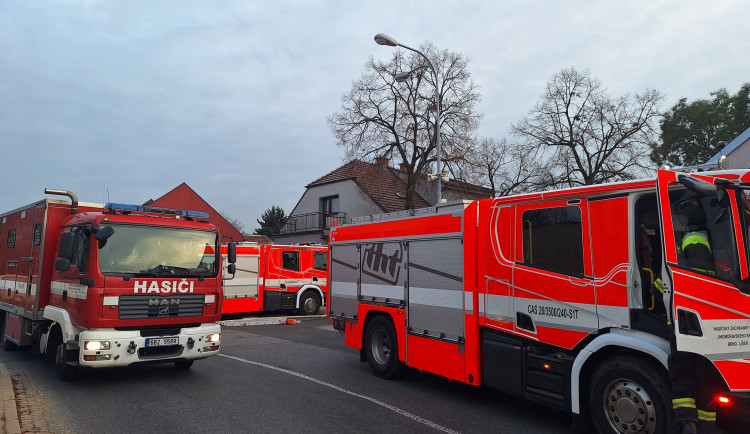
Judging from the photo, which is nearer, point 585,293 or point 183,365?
point 585,293

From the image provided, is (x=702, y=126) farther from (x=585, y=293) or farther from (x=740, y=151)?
(x=585, y=293)

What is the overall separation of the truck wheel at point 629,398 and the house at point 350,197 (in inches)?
817

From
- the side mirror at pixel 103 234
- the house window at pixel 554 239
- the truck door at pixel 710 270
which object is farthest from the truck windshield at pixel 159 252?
the truck door at pixel 710 270

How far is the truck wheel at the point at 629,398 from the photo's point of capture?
435 cm

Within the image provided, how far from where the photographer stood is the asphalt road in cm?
565

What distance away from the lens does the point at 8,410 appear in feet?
19.4

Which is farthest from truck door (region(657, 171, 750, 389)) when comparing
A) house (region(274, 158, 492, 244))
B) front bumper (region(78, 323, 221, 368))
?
house (region(274, 158, 492, 244))

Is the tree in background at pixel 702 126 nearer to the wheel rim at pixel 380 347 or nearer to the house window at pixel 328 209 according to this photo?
the house window at pixel 328 209

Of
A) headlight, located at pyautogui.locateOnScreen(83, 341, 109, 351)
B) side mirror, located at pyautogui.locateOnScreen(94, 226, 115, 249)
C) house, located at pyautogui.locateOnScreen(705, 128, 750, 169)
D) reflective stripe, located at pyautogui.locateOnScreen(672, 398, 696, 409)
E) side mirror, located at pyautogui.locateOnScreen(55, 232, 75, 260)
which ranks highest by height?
house, located at pyautogui.locateOnScreen(705, 128, 750, 169)

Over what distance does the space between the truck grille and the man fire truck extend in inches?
0.6

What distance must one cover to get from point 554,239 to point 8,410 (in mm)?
6692

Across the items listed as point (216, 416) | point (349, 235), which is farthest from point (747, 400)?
point (349, 235)

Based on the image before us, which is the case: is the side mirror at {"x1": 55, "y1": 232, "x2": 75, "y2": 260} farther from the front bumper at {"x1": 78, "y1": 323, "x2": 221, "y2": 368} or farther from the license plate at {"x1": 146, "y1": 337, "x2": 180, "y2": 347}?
the license plate at {"x1": 146, "y1": 337, "x2": 180, "y2": 347}

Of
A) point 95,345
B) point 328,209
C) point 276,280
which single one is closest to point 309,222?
point 328,209
